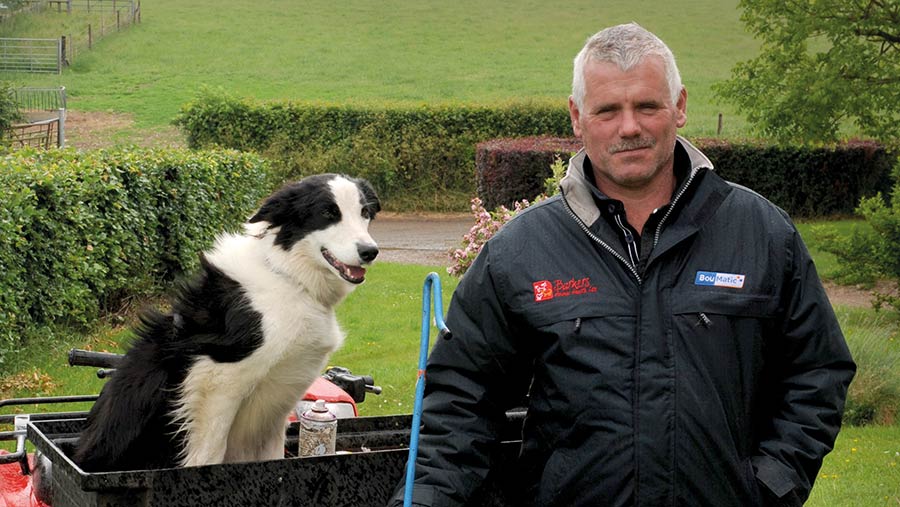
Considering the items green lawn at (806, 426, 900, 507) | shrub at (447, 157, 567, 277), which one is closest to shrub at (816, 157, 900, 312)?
green lawn at (806, 426, 900, 507)

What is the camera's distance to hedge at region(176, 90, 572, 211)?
2642 cm

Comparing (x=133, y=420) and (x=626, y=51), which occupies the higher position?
(x=626, y=51)

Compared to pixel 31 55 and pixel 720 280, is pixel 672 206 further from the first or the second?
pixel 31 55

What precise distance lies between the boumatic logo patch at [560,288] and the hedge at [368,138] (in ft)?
76.9

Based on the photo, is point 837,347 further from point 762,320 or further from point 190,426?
point 190,426

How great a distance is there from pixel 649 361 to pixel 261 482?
1144mm

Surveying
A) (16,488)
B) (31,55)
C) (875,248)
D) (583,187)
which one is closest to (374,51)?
(31,55)

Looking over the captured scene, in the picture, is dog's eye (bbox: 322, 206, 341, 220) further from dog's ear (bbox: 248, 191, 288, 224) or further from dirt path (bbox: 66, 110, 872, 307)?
dirt path (bbox: 66, 110, 872, 307)

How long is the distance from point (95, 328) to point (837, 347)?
30.3 feet

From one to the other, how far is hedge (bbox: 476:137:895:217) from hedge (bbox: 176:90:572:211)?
2.56m

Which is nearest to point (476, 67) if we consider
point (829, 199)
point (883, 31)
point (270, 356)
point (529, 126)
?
point (529, 126)

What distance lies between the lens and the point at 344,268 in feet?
13.7

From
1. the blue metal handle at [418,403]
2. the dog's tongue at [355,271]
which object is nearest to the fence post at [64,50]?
the dog's tongue at [355,271]

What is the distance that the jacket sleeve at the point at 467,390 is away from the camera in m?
3.01
